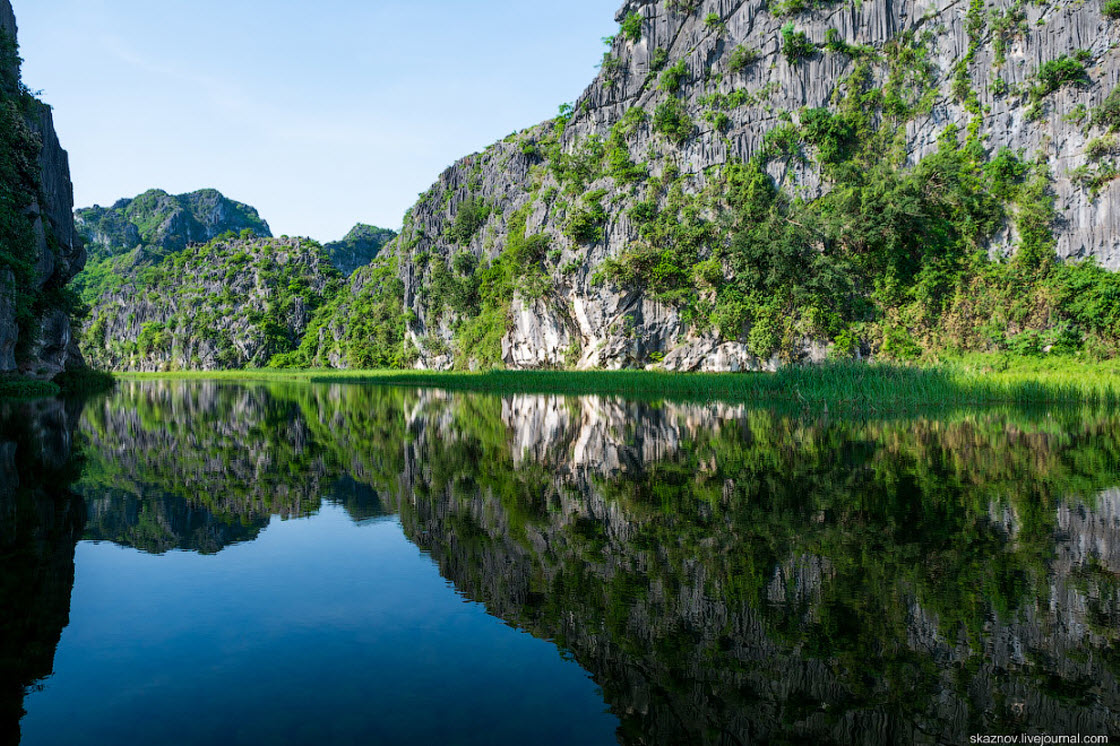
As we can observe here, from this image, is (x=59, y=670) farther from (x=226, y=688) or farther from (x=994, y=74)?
(x=994, y=74)

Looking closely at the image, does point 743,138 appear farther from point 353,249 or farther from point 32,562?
point 353,249

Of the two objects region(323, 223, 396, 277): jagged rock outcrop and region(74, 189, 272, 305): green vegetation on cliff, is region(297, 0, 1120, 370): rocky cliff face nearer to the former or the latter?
region(323, 223, 396, 277): jagged rock outcrop

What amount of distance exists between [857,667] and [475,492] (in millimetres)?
7234

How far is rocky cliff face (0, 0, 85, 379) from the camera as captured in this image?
31266 mm

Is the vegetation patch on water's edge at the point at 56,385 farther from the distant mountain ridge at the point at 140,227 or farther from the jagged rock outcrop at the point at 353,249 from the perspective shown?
the distant mountain ridge at the point at 140,227

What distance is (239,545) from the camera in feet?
26.6

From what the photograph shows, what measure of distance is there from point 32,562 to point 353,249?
192 m

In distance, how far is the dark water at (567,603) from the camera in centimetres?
409

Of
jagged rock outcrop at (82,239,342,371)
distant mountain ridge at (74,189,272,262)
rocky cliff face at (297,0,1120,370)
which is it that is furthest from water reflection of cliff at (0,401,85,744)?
distant mountain ridge at (74,189,272,262)

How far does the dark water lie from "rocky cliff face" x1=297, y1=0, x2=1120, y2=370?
39.9 m

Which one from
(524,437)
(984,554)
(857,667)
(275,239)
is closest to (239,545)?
(857,667)

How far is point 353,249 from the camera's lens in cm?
18612

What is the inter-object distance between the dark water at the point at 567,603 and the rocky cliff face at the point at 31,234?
2582 cm

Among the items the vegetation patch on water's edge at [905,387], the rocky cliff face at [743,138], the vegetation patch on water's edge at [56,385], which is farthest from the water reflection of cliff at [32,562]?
the rocky cliff face at [743,138]
